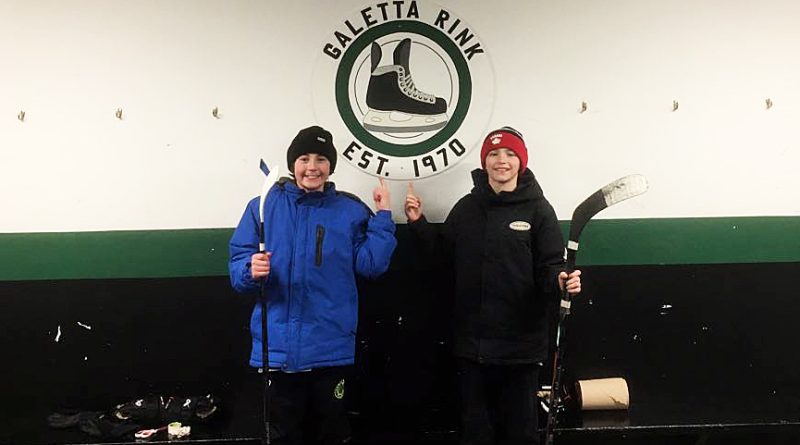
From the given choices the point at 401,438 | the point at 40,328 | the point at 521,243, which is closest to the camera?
the point at 521,243

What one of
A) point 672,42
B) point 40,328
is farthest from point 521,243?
point 40,328

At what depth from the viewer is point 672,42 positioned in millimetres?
2553

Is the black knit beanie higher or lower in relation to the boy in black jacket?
higher

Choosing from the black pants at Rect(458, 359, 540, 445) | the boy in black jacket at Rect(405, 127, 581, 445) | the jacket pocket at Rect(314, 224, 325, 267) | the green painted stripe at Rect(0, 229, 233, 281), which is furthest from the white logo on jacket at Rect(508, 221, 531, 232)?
the green painted stripe at Rect(0, 229, 233, 281)

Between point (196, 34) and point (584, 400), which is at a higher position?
point (196, 34)

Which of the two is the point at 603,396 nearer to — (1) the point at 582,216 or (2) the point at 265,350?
(1) the point at 582,216

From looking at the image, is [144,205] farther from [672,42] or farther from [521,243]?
[672,42]

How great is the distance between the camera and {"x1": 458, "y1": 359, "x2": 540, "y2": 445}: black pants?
2.20 meters

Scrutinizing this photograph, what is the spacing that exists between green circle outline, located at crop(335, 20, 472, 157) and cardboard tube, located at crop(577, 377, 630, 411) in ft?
3.76

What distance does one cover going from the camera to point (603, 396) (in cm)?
251

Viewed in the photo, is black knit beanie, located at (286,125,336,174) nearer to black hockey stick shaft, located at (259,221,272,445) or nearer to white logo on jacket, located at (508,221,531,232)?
black hockey stick shaft, located at (259,221,272,445)

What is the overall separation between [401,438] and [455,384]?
35cm

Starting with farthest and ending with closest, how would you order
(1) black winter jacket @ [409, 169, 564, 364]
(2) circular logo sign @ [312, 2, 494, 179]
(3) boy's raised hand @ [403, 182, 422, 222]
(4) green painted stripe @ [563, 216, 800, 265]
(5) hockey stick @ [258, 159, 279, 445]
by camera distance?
1. (4) green painted stripe @ [563, 216, 800, 265]
2. (2) circular logo sign @ [312, 2, 494, 179]
3. (3) boy's raised hand @ [403, 182, 422, 222]
4. (1) black winter jacket @ [409, 169, 564, 364]
5. (5) hockey stick @ [258, 159, 279, 445]

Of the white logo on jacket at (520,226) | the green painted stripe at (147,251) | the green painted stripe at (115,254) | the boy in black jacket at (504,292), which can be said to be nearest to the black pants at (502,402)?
the boy in black jacket at (504,292)
